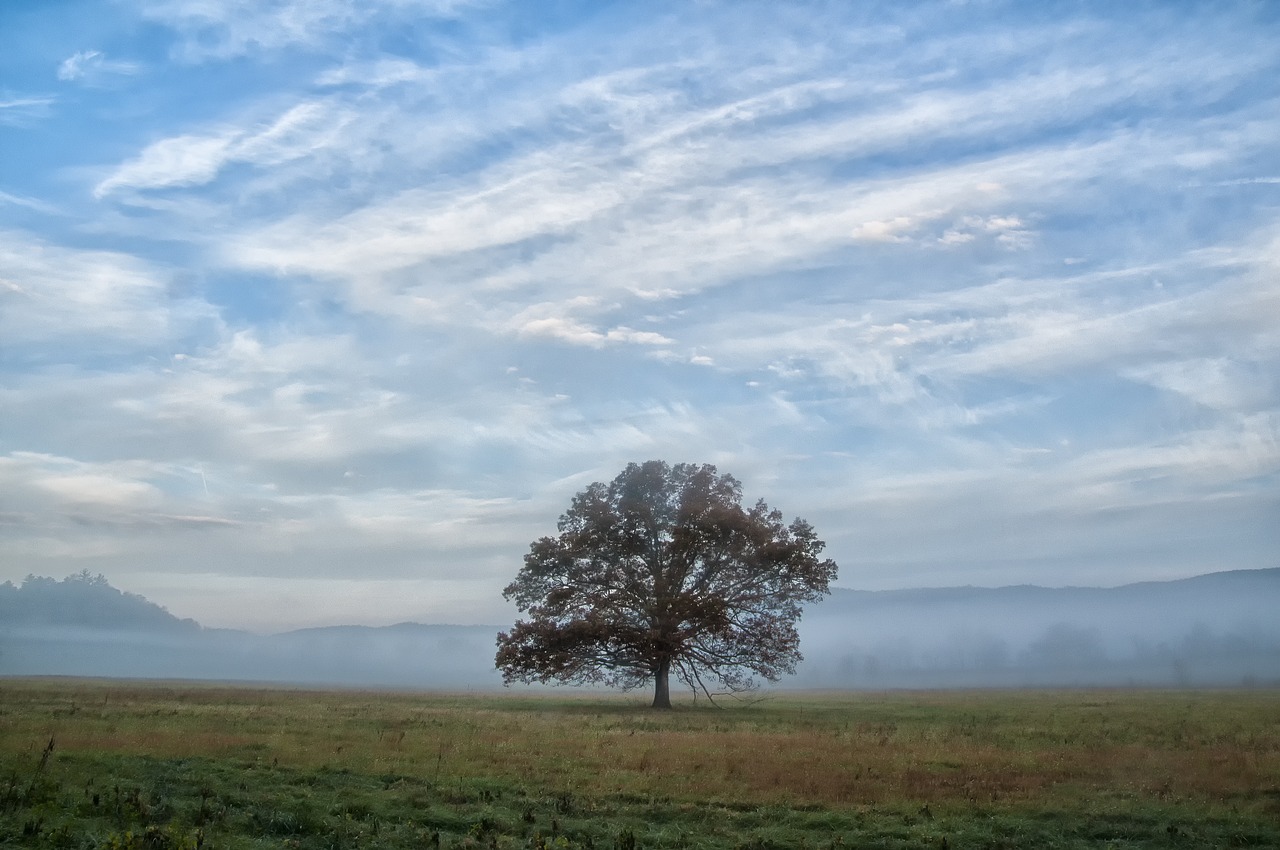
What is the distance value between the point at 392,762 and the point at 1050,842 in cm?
1547

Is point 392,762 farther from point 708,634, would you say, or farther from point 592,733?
→ point 708,634

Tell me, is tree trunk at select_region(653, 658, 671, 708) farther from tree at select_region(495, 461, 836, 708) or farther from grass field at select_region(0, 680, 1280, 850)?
grass field at select_region(0, 680, 1280, 850)

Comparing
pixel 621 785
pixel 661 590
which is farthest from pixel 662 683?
pixel 621 785

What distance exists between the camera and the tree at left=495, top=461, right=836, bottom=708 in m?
52.9

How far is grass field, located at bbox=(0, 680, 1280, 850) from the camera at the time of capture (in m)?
16.9

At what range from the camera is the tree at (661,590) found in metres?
52.9

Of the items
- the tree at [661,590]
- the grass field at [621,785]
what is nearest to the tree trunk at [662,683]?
the tree at [661,590]

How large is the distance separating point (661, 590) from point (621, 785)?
3190cm

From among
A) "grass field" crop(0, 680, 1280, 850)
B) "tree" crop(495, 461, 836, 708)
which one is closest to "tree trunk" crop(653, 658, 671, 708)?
"tree" crop(495, 461, 836, 708)

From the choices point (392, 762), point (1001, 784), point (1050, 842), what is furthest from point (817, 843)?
point (392, 762)

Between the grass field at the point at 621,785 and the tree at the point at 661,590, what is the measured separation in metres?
16.8

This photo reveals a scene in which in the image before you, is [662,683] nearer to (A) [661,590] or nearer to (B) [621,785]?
(A) [661,590]

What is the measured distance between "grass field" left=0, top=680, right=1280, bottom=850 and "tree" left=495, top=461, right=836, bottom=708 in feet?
55.2

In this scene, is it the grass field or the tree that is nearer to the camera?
the grass field
